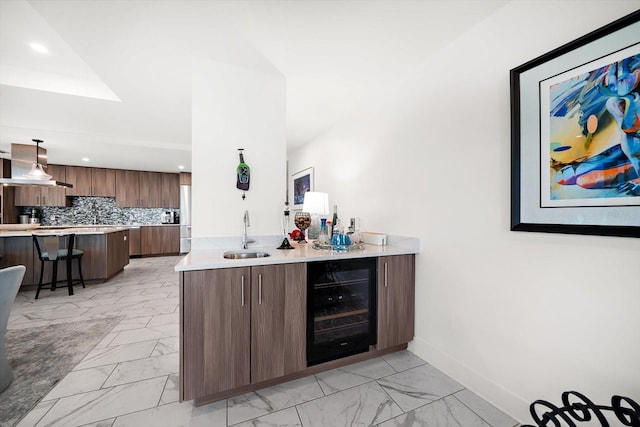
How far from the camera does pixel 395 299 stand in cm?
202

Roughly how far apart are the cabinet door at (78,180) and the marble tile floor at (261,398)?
5.69m

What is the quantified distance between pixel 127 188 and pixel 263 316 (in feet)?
22.9

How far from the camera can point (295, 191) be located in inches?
189

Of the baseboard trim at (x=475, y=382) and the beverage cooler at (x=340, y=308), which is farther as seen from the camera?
the beverage cooler at (x=340, y=308)

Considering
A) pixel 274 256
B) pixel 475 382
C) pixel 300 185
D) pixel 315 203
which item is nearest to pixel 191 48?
pixel 315 203

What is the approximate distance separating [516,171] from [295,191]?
3.75 meters

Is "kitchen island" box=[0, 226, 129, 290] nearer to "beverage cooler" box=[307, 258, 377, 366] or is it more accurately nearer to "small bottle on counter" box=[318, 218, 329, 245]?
"small bottle on counter" box=[318, 218, 329, 245]

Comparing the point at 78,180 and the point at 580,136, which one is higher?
the point at 78,180

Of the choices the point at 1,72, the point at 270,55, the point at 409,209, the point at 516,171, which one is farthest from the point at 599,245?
the point at 1,72

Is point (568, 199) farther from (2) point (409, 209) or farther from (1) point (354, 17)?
(1) point (354, 17)

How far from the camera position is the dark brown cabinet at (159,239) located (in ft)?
21.7

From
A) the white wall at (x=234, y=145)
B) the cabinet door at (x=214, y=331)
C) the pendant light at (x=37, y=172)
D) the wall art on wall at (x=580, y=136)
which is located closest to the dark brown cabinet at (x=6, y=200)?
the pendant light at (x=37, y=172)

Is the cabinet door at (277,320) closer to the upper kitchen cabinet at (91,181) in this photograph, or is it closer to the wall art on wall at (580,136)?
the wall art on wall at (580,136)

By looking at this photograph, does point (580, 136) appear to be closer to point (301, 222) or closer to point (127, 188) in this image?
point (301, 222)
